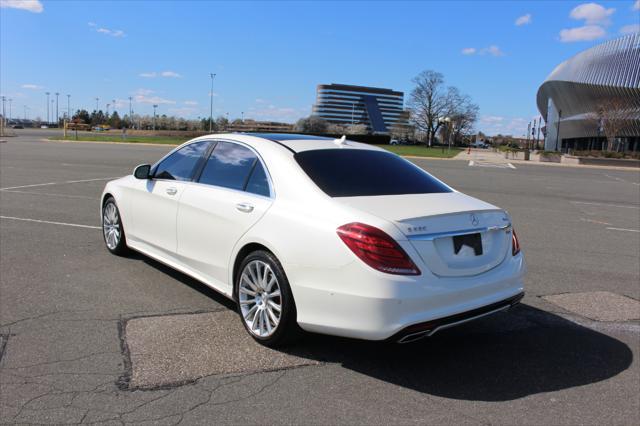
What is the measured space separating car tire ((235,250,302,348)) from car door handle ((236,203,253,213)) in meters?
0.35

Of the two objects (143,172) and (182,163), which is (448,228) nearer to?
(182,163)

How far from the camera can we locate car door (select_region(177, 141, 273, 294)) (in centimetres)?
425

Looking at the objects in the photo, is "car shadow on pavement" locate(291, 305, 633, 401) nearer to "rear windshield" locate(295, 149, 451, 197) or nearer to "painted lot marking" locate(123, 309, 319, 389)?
"painted lot marking" locate(123, 309, 319, 389)

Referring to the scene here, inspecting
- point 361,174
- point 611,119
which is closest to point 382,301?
point 361,174

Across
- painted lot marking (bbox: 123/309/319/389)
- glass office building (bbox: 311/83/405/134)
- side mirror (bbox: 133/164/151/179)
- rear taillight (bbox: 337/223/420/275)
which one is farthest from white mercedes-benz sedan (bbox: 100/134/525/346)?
glass office building (bbox: 311/83/405/134)

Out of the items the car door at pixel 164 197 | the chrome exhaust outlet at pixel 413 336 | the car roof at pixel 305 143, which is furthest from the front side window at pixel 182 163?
the chrome exhaust outlet at pixel 413 336

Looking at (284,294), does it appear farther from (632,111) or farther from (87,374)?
(632,111)

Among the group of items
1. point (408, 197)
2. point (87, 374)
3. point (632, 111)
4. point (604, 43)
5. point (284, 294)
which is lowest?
point (87, 374)

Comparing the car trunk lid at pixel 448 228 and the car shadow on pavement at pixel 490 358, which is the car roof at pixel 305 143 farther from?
the car shadow on pavement at pixel 490 358

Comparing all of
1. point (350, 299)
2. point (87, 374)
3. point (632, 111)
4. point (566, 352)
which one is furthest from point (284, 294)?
point (632, 111)

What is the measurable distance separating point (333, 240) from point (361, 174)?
1059mm

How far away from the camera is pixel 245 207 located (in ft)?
13.9

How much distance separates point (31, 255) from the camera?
6.54 meters

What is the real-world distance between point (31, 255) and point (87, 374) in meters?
3.67
